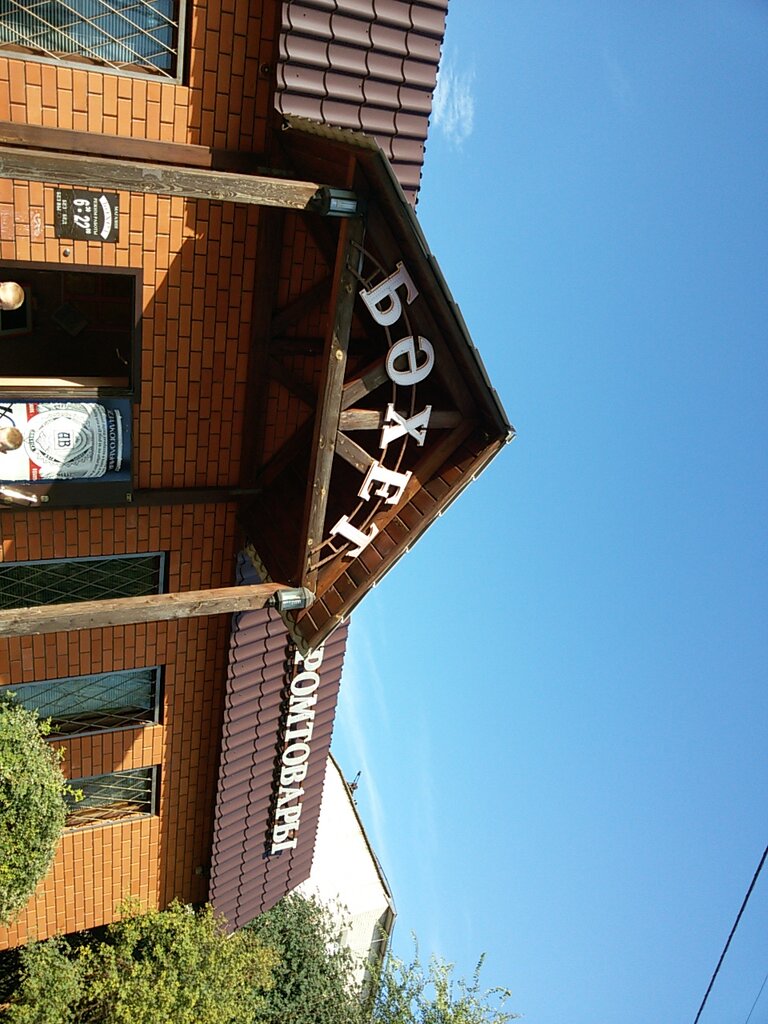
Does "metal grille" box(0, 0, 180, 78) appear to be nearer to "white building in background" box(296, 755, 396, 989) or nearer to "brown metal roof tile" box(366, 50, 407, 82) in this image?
"brown metal roof tile" box(366, 50, 407, 82)

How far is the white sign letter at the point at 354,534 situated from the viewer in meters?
8.12

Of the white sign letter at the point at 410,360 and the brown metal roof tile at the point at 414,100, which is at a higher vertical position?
the brown metal roof tile at the point at 414,100

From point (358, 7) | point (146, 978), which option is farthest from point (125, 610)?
point (146, 978)

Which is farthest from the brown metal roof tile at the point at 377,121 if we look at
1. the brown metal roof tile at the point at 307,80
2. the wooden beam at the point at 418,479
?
the wooden beam at the point at 418,479

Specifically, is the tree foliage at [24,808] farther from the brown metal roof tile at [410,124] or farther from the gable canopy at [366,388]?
the brown metal roof tile at [410,124]

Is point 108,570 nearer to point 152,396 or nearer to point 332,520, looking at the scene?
point 152,396

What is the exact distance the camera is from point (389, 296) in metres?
7.37

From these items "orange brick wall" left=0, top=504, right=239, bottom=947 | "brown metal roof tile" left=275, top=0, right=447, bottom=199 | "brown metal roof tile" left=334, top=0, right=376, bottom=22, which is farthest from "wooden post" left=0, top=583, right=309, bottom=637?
"brown metal roof tile" left=334, top=0, right=376, bottom=22

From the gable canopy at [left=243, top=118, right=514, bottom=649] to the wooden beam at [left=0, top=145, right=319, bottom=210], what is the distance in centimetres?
68

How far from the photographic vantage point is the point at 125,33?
760cm

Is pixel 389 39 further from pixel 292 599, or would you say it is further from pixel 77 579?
pixel 77 579

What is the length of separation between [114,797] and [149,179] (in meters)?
8.95

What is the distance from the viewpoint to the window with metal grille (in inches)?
438

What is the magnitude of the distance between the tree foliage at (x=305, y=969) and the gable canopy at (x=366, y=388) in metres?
11.1
